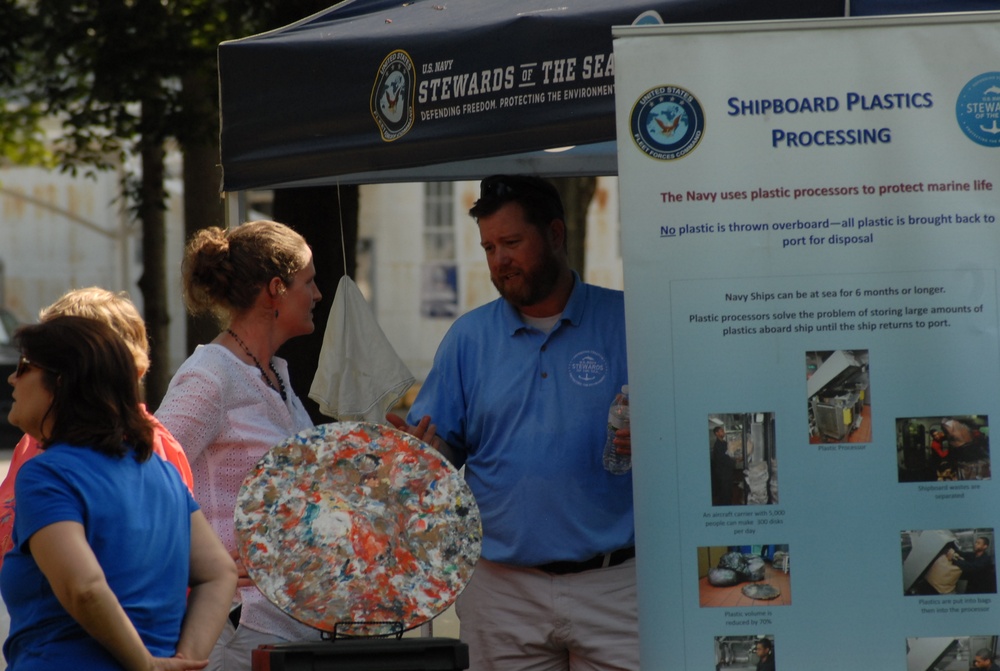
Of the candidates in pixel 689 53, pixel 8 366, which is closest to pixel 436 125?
pixel 689 53

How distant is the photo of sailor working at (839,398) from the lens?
2.84 meters

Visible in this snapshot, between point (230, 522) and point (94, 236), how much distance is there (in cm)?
2106

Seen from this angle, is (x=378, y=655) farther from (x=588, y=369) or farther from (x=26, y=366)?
(x=588, y=369)

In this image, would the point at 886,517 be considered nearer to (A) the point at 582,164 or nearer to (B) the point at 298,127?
(B) the point at 298,127

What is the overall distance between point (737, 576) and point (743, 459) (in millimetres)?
259

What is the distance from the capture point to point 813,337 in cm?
285

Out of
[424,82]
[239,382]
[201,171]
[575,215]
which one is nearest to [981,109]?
[424,82]

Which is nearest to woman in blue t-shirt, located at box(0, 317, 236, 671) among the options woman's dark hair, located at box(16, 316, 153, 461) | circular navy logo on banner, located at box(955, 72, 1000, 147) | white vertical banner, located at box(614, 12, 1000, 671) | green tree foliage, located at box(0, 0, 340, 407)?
woman's dark hair, located at box(16, 316, 153, 461)

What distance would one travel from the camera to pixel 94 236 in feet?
75.5

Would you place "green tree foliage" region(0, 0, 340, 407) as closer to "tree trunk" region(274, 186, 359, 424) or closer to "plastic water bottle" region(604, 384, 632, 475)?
"tree trunk" region(274, 186, 359, 424)

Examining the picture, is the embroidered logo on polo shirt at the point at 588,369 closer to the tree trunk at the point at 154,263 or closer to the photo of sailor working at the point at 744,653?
the photo of sailor working at the point at 744,653

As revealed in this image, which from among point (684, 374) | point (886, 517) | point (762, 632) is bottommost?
point (762, 632)

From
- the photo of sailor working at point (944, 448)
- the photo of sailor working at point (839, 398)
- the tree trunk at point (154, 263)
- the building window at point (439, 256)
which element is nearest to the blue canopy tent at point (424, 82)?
the photo of sailor working at point (839, 398)

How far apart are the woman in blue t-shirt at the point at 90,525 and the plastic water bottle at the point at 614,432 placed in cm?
119
